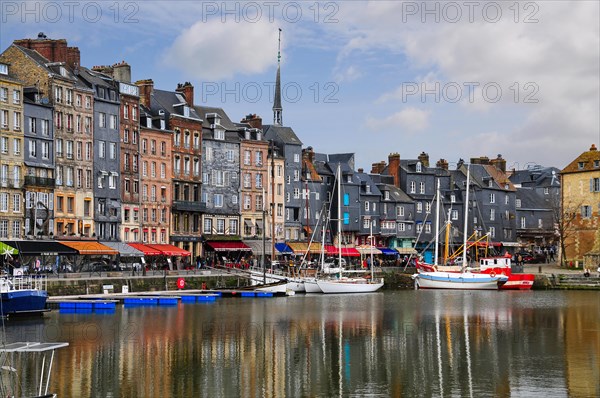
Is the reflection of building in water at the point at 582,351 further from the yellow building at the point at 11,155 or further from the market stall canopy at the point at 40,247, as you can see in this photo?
the yellow building at the point at 11,155

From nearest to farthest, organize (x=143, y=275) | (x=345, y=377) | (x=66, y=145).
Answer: (x=345, y=377) → (x=143, y=275) → (x=66, y=145)

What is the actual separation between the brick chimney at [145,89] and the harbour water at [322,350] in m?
29.5

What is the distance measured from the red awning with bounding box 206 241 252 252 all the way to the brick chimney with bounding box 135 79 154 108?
14214 mm

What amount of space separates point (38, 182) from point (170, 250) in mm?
14445

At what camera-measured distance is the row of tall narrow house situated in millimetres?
76500

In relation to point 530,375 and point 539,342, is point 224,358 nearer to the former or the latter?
point 530,375

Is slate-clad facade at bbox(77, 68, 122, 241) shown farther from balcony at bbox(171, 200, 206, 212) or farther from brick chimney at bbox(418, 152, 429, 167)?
brick chimney at bbox(418, 152, 429, 167)

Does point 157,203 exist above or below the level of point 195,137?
below

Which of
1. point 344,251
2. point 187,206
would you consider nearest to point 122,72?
point 187,206

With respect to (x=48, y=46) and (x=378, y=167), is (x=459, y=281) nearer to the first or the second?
(x=378, y=167)

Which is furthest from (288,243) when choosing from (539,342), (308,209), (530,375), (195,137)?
(530,375)

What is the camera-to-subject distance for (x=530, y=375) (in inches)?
1454

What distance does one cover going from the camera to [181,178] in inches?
3578

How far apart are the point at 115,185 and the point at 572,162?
45.8 metres
